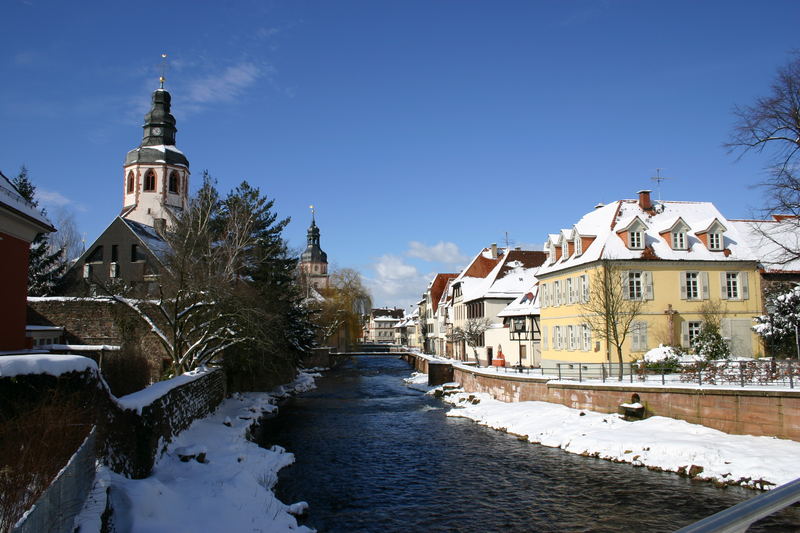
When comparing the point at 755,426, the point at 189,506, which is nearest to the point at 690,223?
the point at 755,426

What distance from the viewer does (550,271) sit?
3788 cm

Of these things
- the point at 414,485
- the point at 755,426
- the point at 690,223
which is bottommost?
the point at 414,485

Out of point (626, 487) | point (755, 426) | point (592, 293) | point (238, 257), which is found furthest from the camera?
point (592, 293)

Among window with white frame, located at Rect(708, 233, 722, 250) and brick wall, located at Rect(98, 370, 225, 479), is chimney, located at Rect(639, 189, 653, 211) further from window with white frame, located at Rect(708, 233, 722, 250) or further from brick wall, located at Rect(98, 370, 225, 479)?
brick wall, located at Rect(98, 370, 225, 479)

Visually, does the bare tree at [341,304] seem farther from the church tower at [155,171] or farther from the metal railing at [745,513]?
the metal railing at [745,513]

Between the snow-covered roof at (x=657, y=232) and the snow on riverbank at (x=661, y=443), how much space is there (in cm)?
1000

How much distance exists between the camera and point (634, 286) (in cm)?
3203

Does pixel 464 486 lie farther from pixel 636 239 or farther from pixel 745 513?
pixel 636 239

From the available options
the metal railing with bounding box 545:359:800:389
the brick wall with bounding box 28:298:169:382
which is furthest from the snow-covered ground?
the metal railing with bounding box 545:359:800:389

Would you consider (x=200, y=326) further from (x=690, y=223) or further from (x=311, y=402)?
(x=690, y=223)

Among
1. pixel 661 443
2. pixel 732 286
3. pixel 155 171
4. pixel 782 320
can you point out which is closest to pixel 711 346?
pixel 782 320

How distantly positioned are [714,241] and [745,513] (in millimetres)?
35181

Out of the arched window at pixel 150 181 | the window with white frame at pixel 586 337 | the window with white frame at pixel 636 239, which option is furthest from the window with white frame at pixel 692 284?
the arched window at pixel 150 181

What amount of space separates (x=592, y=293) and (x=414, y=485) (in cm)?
1855
